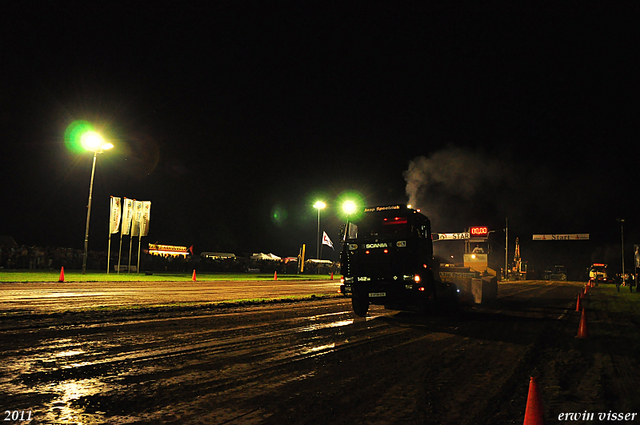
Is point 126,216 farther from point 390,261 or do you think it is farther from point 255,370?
point 255,370

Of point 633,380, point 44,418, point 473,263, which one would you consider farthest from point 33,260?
point 633,380

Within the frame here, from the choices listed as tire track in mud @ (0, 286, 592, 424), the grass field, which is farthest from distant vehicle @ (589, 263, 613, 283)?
tire track in mud @ (0, 286, 592, 424)

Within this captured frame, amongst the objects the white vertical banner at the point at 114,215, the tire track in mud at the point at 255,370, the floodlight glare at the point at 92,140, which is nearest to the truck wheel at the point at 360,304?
the tire track in mud at the point at 255,370

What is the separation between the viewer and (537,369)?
7.45m

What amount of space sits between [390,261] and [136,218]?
95.8 ft

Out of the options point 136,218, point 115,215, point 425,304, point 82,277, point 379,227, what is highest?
point 115,215

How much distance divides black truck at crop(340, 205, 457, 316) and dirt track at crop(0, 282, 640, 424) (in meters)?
1.56

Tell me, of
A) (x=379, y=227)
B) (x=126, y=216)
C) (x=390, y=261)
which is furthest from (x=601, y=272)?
(x=390, y=261)

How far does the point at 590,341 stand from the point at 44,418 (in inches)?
420

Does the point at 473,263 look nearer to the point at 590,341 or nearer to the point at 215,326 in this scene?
the point at 590,341

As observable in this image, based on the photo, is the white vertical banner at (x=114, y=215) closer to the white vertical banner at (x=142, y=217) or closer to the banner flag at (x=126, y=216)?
the banner flag at (x=126, y=216)

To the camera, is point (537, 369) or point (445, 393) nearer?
point (445, 393)

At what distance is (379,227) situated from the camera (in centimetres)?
1452

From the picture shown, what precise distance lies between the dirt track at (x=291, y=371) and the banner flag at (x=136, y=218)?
1050 inches
